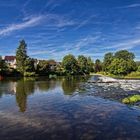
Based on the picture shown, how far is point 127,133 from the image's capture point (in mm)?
22969

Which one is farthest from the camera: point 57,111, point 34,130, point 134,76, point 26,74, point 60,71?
point 60,71

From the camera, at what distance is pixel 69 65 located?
572 ft

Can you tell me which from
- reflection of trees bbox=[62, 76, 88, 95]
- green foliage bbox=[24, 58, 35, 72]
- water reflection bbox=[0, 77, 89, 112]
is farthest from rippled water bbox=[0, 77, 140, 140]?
green foliage bbox=[24, 58, 35, 72]

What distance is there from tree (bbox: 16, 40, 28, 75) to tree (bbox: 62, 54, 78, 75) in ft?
118

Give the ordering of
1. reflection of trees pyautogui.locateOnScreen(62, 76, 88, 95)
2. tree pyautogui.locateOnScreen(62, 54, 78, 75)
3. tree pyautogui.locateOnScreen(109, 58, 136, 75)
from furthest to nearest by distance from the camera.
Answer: tree pyautogui.locateOnScreen(62, 54, 78, 75) < tree pyautogui.locateOnScreen(109, 58, 136, 75) < reflection of trees pyautogui.locateOnScreen(62, 76, 88, 95)

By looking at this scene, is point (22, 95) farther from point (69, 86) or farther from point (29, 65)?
point (29, 65)

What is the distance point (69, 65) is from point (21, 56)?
1625 inches

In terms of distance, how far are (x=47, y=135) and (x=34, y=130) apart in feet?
6.45

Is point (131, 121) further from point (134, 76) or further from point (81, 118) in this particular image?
point (134, 76)

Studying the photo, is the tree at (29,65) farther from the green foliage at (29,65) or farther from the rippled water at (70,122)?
the rippled water at (70,122)

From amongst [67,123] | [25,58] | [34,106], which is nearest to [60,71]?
[25,58]

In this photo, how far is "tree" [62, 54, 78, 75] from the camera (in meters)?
173

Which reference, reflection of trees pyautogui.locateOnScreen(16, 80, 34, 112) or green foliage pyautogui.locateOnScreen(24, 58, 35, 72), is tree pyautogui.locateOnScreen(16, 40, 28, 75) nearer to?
green foliage pyautogui.locateOnScreen(24, 58, 35, 72)

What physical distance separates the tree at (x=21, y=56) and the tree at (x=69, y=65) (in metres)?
36.0
